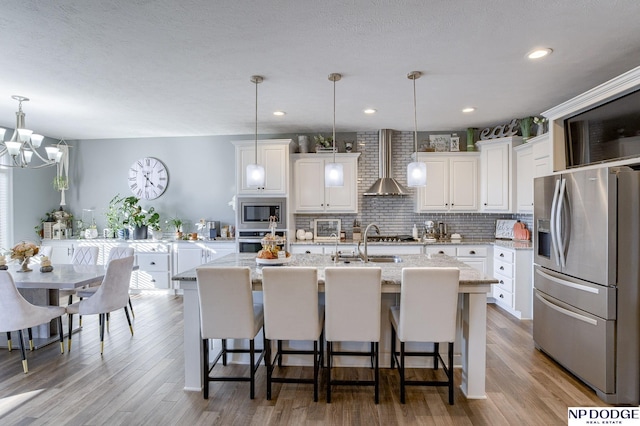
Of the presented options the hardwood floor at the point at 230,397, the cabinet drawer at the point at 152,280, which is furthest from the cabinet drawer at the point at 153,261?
the hardwood floor at the point at 230,397

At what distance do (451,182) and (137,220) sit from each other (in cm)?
524

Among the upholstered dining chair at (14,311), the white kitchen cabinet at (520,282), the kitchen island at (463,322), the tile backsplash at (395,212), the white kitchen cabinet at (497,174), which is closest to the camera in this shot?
the kitchen island at (463,322)

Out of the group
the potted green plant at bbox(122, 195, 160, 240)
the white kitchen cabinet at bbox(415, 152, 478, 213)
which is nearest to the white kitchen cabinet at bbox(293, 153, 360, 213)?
the white kitchen cabinet at bbox(415, 152, 478, 213)

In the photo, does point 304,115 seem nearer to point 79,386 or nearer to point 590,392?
point 79,386

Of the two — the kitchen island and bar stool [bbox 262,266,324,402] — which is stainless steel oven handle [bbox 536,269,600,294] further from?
bar stool [bbox 262,266,324,402]

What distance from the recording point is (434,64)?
2.94m

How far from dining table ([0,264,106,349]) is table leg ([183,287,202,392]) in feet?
4.46

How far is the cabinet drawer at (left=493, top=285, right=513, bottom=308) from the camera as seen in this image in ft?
14.6

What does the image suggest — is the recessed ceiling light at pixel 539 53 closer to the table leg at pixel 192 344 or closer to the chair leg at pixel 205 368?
the table leg at pixel 192 344

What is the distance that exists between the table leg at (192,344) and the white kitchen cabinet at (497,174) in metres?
4.44

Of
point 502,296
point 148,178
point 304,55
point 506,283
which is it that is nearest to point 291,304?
point 304,55

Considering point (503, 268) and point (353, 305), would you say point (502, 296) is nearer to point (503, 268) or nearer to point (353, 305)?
point (503, 268)

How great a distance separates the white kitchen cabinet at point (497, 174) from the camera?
4855mm

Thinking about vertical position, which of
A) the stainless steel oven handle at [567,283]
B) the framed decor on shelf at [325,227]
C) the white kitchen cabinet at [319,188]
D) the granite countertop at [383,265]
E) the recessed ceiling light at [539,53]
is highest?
the recessed ceiling light at [539,53]
